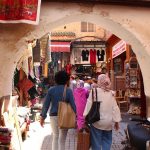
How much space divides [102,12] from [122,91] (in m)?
12.7

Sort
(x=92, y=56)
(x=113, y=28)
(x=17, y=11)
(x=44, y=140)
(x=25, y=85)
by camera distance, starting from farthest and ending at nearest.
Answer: (x=92, y=56)
(x=25, y=85)
(x=44, y=140)
(x=113, y=28)
(x=17, y=11)

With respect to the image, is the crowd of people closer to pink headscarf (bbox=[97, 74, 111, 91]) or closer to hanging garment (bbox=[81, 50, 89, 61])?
pink headscarf (bbox=[97, 74, 111, 91])

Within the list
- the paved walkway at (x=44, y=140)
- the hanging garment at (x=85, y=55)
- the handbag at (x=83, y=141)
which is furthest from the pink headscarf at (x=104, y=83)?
the hanging garment at (x=85, y=55)

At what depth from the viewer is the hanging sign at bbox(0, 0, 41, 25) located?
22.1 feet

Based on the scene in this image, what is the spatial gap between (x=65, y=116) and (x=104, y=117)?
0.75m

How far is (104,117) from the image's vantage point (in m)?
6.92

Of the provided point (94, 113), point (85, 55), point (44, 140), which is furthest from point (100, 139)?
point (85, 55)

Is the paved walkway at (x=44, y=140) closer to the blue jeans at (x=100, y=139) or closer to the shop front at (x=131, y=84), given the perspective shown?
the blue jeans at (x=100, y=139)

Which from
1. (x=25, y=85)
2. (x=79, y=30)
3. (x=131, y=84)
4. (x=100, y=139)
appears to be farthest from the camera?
(x=79, y=30)

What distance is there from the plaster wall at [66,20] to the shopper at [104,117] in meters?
1.09

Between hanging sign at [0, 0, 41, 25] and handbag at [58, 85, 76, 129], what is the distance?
1677 mm

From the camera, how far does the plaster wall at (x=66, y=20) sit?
285 inches

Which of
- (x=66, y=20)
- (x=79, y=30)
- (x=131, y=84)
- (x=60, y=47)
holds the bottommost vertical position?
(x=131, y=84)

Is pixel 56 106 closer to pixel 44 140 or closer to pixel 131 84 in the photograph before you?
pixel 44 140
